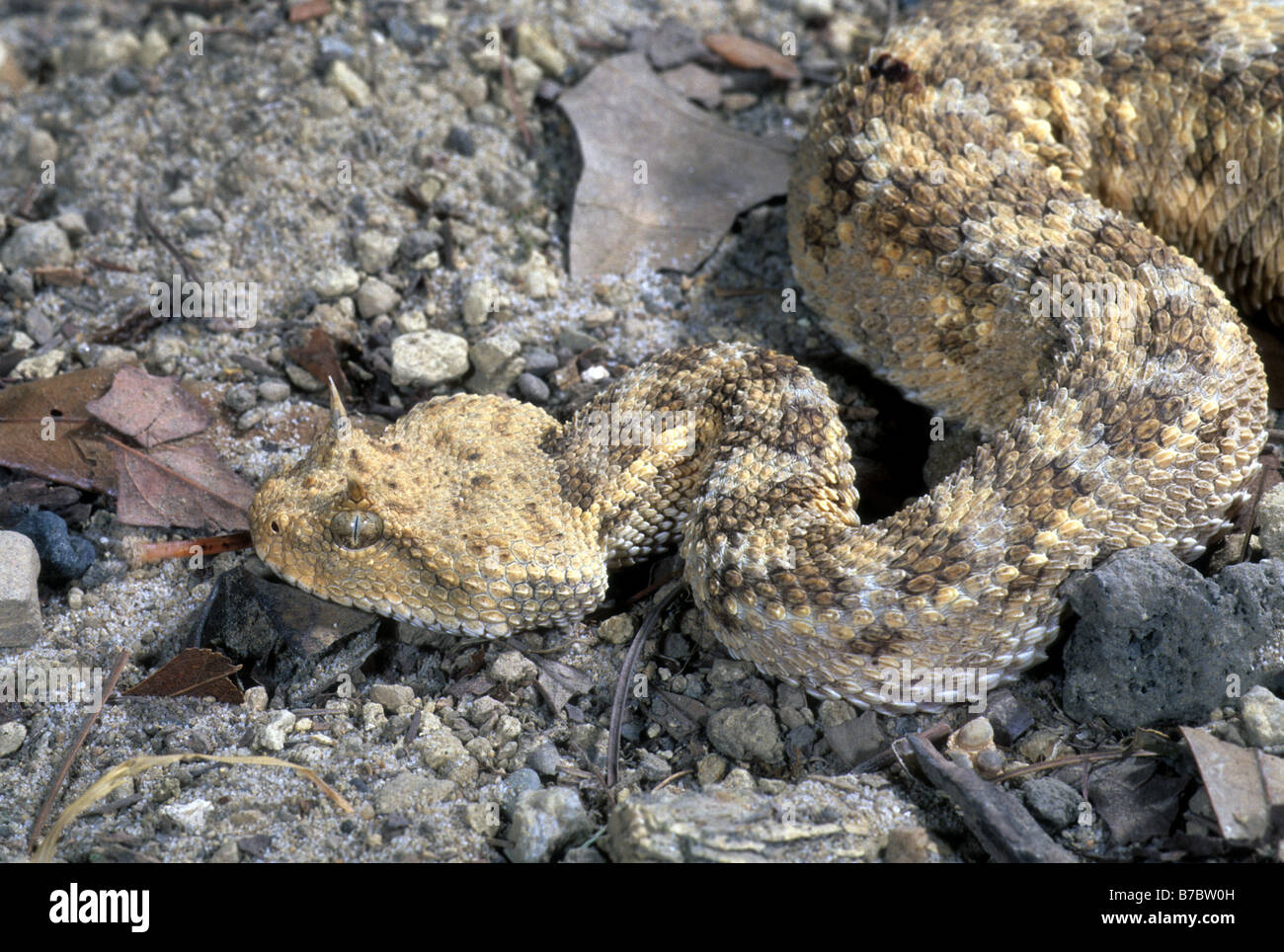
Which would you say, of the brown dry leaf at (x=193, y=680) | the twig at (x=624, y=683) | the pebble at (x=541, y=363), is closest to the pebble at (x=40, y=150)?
the pebble at (x=541, y=363)

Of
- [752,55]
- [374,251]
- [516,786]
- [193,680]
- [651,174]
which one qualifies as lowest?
[193,680]

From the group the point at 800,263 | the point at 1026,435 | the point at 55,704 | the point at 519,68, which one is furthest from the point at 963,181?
the point at 55,704

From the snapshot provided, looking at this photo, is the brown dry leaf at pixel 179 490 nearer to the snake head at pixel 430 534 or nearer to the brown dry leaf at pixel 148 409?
the brown dry leaf at pixel 148 409

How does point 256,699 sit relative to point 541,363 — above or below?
below

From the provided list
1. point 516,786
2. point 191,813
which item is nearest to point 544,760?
point 516,786

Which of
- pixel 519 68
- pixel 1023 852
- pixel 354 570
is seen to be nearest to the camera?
pixel 1023 852

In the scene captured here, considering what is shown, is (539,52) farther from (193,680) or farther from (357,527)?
(193,680)

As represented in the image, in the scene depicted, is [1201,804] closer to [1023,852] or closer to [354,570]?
[1023,852]
